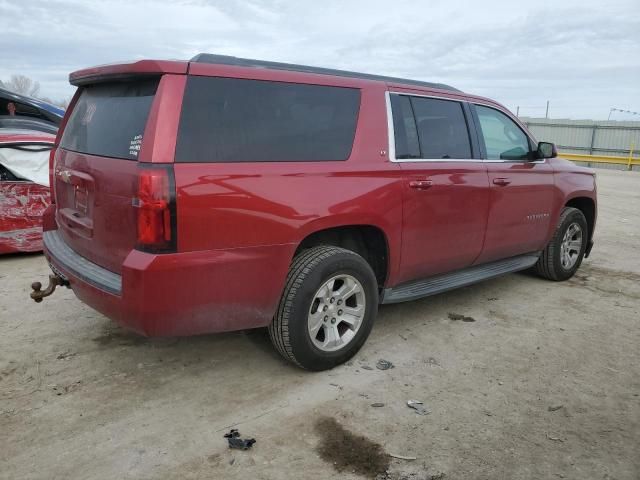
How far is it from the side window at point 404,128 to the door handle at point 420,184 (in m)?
0.19

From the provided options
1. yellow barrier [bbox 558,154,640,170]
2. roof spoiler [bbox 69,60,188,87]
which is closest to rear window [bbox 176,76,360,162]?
roof spoiler [bbox 69,60,188,87]

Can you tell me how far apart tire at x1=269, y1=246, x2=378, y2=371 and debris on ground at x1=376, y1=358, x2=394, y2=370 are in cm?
18

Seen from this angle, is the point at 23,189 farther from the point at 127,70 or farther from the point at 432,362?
the point at 432,362

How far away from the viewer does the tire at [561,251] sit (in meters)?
5.29

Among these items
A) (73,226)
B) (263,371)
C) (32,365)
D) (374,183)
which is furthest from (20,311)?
(374,183)

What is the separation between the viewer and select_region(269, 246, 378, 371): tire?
10.2ft

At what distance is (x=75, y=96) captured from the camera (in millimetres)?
3596

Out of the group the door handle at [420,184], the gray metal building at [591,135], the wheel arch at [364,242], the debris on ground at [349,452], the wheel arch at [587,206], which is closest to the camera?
the debris on ground at [349,452]

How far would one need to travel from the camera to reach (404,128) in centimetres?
371

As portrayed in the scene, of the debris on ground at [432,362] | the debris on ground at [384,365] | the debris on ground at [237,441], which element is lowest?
the debris on ground at [237,441]

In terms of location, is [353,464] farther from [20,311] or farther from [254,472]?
[20,311]

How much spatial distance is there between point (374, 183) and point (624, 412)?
1974 millimetres

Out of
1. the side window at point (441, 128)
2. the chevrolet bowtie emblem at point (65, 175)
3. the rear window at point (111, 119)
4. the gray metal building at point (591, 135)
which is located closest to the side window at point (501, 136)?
the side window at point (441, 128)

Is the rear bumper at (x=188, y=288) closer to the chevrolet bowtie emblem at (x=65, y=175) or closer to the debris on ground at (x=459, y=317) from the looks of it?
the chevrolet bowtie emblem at (x=65, y=175)
